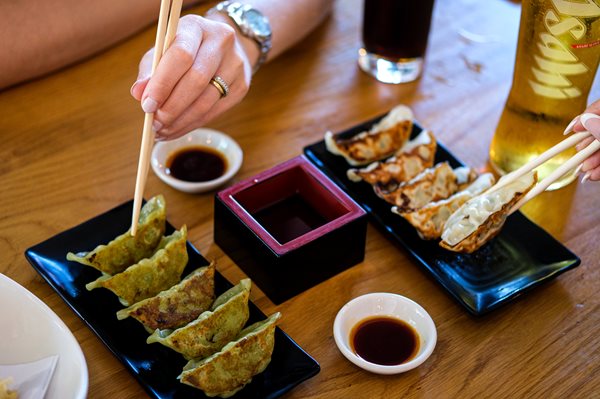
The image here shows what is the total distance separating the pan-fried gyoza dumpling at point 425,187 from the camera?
5.49 feet

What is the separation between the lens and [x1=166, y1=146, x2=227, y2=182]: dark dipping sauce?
1740 millimetres

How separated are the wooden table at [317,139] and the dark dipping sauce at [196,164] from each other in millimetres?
48

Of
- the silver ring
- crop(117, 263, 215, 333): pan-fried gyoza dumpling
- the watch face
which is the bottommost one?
crop(117, 263, 215, 333): pan-fried gyoza dumpling

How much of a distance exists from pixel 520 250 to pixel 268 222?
0.54 metres

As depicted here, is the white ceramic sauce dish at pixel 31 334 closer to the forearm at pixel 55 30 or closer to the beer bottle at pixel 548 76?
the forearm at pixel 55 30

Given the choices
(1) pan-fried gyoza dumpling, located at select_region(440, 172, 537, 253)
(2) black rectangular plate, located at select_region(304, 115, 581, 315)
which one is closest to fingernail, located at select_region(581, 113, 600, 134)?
(1) pan-fried gyoza dumpling, located at select_region(440, 172, 537, 253)

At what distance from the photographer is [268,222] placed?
1.59m

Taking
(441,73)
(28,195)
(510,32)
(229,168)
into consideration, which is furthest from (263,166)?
(510,32)

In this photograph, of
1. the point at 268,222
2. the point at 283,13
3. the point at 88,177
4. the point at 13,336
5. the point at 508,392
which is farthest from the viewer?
the point at 283,13

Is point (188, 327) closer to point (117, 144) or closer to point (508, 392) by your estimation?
point (508, 392)

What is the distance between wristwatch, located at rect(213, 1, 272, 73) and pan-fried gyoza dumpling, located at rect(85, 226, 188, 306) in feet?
2.15

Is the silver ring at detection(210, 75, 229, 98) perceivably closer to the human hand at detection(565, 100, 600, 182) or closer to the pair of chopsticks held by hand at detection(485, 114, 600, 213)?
the pair of chopsticks held by hand at detection(485, 114, 600, 213)

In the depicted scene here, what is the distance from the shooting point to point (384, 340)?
141 cm

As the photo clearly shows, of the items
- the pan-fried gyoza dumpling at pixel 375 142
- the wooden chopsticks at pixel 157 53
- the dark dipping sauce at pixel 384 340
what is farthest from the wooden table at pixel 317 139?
the wooden chopsticks at pixel 157 53
